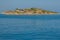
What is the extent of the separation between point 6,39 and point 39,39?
9.25 feet

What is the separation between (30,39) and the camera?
54.6ft

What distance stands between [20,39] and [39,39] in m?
1.62

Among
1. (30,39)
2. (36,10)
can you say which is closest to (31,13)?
(36,10)

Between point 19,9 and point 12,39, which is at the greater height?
point 19,9

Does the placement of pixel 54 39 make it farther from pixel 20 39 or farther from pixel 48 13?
pixel 48 13

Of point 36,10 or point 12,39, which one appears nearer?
point 12,39

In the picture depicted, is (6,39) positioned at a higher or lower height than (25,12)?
lower

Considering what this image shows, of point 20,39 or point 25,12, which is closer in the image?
point 20,39

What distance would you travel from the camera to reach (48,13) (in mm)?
131875

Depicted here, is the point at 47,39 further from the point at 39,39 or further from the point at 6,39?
the point at 6,39

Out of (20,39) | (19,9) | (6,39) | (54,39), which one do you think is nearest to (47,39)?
(54,39)

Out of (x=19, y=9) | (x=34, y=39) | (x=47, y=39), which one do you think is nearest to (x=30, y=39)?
(x=34, y=39)

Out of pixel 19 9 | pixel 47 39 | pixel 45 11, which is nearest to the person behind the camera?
pixel 47 39

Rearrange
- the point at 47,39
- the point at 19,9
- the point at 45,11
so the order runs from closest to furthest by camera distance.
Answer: the point at 47,39 → the point at 19,9 → the point at 45,11
